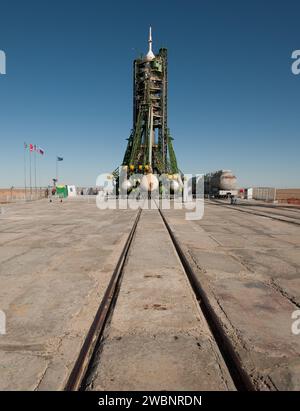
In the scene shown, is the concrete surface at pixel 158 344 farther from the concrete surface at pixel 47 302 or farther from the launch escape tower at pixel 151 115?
the launch escape tower at pixel 151 115

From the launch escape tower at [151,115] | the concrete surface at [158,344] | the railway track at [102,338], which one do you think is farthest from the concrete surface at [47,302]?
the launch escape tower at [151,115]

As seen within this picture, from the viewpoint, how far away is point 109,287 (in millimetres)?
5648

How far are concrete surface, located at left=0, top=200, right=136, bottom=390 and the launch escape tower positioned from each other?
43.7 metres

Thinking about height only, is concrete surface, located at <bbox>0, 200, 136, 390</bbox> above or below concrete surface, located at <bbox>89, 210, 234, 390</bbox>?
below

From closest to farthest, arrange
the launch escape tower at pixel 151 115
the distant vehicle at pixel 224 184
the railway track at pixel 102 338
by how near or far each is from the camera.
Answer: the railway track at pixel 102 338, the distant vehicle at pixel 224 184, the launch escape tower at pixel 151 115

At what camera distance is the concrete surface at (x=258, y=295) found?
3236mm

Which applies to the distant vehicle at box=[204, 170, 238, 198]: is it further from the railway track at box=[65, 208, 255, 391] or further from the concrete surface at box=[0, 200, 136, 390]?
the railway track at box=[65, 208, 255, 391]

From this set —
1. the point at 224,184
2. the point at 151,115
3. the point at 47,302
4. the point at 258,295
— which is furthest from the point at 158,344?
the point at 151,115

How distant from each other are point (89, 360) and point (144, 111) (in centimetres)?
5350

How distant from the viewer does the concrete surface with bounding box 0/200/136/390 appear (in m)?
3.11

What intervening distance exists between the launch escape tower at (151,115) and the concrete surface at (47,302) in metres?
43.7

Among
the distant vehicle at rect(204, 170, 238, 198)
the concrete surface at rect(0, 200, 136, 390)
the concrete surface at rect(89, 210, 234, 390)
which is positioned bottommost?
the concrete surface at rect(0, 200, 136, 390)

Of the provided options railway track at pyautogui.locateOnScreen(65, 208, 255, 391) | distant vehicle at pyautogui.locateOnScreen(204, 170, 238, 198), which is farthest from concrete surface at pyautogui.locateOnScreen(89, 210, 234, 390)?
distant vehicle at pyautogui.locateOnScreen(204, 170, 238, 198)
